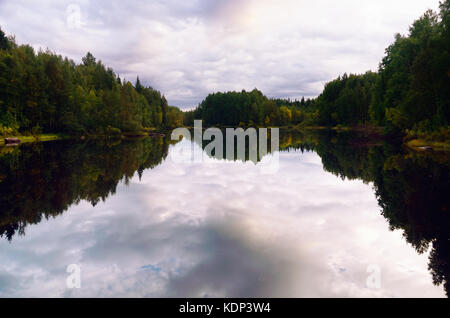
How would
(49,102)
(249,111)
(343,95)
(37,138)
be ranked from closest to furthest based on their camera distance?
(37,138), (49,102), (343,95), (249,111)

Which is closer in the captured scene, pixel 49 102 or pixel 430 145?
pixel 430 145

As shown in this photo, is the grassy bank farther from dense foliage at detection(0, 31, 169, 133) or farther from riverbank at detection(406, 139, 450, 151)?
riverbank at detection(406, 139, 450, 151)

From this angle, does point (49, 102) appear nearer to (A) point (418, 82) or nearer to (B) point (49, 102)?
(B) point (49, 102)

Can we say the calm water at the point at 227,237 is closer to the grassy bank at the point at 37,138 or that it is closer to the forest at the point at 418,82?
the forest at the point at 418,82

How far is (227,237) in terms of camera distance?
10023 mm

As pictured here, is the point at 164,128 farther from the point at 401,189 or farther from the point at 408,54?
the point at 401,189

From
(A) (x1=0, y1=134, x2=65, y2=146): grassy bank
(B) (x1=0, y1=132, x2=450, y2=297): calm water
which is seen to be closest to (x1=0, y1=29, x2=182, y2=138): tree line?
(A) (x1=0, y1=134, x2=65, y2=146): grassy bank

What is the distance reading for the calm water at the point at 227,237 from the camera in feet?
23.0

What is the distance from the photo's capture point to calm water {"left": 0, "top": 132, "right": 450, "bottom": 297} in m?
7.02

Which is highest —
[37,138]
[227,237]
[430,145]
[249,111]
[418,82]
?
[249,111]

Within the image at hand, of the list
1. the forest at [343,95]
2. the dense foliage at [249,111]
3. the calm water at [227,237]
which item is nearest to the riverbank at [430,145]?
the forest at [343,95]

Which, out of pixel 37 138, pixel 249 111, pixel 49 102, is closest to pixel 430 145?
pixel 37 138

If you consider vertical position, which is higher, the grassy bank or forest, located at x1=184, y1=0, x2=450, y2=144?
forest, located at x1=184, y1=0, x2=450, y2=144
